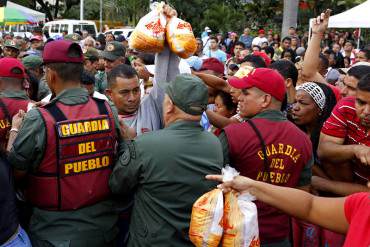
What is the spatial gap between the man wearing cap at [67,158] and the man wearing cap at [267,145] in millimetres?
834

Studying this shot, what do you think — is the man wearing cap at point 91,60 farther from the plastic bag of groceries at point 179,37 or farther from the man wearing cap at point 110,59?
the plastic bag of groceries at point 179,37

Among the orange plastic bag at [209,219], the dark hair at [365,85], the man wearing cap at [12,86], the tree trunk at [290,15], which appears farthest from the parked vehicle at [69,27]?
the orange plastic bag at [209,219]

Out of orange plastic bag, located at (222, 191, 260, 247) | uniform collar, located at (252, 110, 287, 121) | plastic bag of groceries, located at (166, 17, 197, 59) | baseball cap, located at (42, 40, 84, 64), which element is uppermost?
plastic bag of groceries, located at (166, 17, 197, 59)

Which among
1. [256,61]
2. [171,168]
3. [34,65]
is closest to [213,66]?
[256,61]

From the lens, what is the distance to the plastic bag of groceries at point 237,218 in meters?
2.44

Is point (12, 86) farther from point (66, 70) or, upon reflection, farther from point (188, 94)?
point (188, 94)

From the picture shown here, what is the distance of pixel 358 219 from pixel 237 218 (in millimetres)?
606

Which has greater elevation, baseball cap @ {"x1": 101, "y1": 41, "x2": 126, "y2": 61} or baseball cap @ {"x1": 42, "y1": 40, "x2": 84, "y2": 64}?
baseball cap @ {"x1": 42, "y1": 40, "x2": 84, "y2": 64}

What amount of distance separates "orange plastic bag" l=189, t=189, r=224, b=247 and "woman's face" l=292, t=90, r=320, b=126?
1863mm

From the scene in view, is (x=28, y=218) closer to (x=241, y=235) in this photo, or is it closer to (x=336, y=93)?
(x=241, y=235)

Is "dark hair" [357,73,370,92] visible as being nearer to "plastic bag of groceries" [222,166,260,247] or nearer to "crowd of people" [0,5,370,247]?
"crowd of people" [0,5,370,247]

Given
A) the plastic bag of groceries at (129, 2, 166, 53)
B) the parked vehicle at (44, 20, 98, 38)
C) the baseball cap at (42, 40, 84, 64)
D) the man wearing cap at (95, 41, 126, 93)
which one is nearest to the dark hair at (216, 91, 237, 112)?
the plastic bag of groceries at (129, 2, 166, 53)

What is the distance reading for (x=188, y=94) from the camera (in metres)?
2.88

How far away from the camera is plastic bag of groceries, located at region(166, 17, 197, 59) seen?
3453 mm
